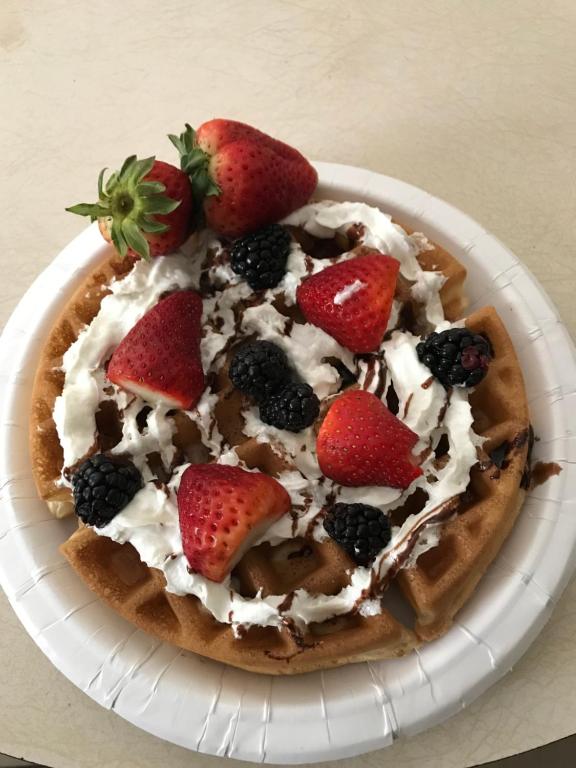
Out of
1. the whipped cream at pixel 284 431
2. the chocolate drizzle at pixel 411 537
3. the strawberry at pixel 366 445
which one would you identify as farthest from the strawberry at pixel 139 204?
the chocolate drizzle at pixel 411 537

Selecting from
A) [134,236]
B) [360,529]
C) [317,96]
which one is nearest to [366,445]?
[360,529]

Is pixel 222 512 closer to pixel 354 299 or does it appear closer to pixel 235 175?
pixel 354 299

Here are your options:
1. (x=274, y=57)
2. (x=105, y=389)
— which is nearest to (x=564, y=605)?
(x=105, y=389)

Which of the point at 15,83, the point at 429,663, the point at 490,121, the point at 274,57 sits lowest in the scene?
the point at 429,663

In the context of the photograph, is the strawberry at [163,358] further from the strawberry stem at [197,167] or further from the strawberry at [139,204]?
the strawberry stem at [197,167]

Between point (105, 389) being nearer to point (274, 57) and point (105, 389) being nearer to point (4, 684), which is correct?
point (4, 684)
